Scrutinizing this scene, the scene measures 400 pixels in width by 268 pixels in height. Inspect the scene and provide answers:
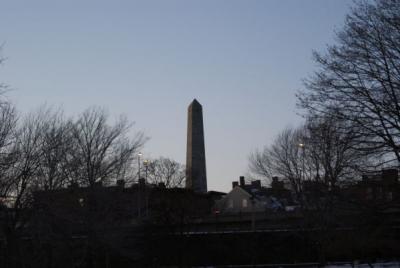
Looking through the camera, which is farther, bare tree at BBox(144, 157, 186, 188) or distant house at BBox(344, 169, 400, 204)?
bare tree at BBox(144, 157, 186, 188)

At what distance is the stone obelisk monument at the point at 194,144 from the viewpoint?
83000 millimetres

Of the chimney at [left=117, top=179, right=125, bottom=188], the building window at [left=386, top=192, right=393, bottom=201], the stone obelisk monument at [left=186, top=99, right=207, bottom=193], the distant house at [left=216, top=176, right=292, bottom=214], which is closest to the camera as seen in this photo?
the building window at [left=386, top=192, right=393, bottom=201]

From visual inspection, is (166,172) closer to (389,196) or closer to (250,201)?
(250,201)

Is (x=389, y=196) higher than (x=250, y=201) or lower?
lower

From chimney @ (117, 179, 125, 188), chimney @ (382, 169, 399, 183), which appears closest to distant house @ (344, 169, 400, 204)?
chimney @ (382, 169, 399, 183)

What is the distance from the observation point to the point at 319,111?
61.8 feet

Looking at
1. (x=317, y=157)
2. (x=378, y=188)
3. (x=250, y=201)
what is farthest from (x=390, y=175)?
(x=250, y=201)

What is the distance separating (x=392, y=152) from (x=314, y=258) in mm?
35788

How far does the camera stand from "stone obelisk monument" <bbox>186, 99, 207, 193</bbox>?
272 ft

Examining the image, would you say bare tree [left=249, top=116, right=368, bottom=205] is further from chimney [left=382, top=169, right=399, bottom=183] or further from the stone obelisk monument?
the stone obelisk monument

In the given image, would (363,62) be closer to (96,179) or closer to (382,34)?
(382,34)

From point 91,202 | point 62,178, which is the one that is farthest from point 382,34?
point 91,202

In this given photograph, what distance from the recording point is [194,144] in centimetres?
8294

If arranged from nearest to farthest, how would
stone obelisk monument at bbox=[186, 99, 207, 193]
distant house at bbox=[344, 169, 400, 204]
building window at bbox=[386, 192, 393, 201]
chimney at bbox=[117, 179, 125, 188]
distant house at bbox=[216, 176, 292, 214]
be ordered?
1. distant house at bbox=[344, 169, 400, 204]
2. building window at bbox=[386, 192, 393, 201]
3. chimney at bbox=[117, 179, 125, 188]
4. distant house at bbox=[216, 176, 292, 214]
5. stone obelisk monument at bbox=[186, 99, 207, 193]
